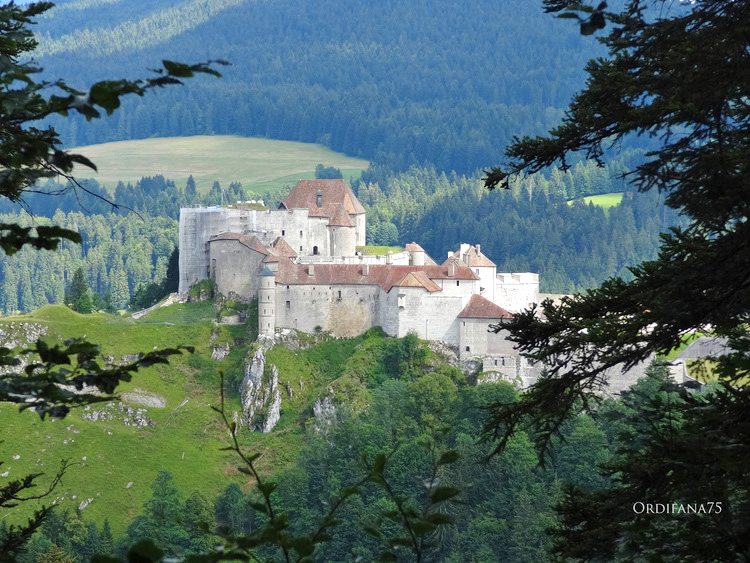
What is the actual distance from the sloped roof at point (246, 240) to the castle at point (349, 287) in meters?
0.06

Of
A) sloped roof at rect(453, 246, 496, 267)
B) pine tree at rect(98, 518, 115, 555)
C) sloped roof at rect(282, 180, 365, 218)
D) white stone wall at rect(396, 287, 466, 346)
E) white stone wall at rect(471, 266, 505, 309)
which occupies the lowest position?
pine tree at rect(98, 518, 115, 555)

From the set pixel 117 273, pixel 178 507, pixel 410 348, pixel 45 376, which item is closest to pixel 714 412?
pixel 45 376

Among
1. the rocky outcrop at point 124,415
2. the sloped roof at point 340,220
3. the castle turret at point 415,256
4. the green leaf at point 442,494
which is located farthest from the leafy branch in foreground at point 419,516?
the sloped roof at point 340,220

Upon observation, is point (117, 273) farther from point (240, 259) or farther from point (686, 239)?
point (686, 239)

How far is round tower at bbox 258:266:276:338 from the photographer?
239 ft

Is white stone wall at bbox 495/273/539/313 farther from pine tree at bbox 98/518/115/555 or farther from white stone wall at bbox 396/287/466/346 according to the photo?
pine tree at bbox 98/518/115/555

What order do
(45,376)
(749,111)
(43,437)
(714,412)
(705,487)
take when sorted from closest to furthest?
(45,376), (705,487), (714,412), (749,111), (43,437)

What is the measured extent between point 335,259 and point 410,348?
25.5 ft

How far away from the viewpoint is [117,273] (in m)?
183

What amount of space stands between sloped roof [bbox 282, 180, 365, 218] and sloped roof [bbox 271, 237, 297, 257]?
5.91 m

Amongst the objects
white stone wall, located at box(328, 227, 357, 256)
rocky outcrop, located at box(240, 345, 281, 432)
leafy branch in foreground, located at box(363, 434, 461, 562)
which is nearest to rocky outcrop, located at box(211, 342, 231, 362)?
rocky outcrop, located at box(240, 345, 281, 432)

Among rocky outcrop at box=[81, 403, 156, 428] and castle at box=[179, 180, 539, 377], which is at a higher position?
castle at box=[179, 180, 539, 377]

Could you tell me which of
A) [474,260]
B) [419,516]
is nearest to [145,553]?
[419,516]

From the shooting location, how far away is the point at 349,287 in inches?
2918
